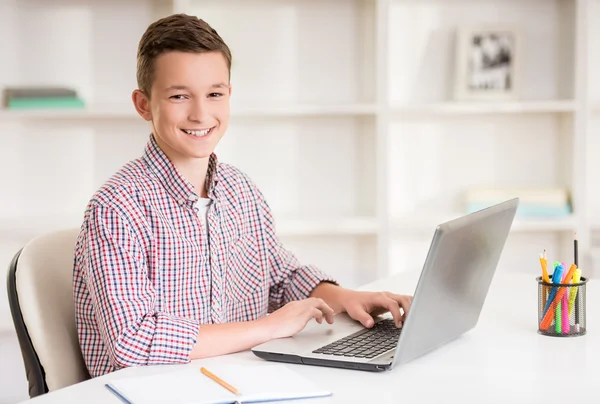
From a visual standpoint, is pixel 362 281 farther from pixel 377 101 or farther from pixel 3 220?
pixel 3 220

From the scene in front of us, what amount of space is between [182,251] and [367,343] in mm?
393

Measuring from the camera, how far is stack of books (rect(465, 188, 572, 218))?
3.12 metres

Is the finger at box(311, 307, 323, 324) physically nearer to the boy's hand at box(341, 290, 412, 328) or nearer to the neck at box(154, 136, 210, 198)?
the boy's hand at box(341, 290, 412, 328)

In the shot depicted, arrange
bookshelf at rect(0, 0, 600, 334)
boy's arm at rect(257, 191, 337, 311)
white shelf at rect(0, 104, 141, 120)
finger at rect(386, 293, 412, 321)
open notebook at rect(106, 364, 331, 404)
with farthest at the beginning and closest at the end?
1. bookshelf at rect(0, 0, 600, 334)
2. white shelf at rect(0, 104, 141, 120)
3. boy's arm at rect(257, 191, 337, 311)
4. finger at rect(386, 293, 412, 321)
5. open notebook at rect(106, 364, 331, 404)

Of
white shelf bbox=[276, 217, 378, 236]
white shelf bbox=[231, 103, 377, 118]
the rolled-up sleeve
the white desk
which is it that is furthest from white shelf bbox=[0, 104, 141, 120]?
the white desk

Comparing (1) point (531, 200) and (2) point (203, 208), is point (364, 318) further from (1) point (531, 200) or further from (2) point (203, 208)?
(1) point (531, 200)

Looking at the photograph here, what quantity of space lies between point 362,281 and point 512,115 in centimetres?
86

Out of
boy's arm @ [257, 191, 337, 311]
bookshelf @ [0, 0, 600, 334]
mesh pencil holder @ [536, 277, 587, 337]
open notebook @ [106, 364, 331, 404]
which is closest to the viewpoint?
open notebook @ [106, 364, 331, 404]

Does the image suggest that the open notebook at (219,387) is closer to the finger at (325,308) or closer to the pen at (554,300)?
the finger at (325,308)

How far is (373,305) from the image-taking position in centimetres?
156

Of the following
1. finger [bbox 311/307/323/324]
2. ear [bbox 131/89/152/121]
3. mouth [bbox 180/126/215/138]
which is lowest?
finger [bbox 311/307/323/324]

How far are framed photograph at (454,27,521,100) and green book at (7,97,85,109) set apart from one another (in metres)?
1.39

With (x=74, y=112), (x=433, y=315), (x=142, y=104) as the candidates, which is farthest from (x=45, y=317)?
(x=74, y=112)

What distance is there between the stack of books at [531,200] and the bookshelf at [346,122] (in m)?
0.05
